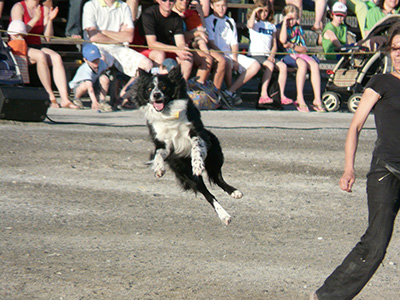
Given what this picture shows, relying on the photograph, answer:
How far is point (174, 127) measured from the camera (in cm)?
579

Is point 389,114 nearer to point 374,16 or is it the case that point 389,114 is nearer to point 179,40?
point 179,40

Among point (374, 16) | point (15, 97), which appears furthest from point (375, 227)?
point (374, 16)

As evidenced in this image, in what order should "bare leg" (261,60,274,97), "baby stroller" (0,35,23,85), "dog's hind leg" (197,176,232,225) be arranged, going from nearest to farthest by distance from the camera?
"dog's hind leg" (197,176,232,225) < "baby stroller" (0,35,23,85) < "bare leg" (261,60,274,97)

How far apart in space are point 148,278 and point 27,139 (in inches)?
185

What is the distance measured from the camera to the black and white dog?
5.76 m

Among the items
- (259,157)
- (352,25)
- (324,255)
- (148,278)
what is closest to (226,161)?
(259,157)

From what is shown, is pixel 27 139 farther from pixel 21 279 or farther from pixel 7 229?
pixel 21 279

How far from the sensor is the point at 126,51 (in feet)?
39.0

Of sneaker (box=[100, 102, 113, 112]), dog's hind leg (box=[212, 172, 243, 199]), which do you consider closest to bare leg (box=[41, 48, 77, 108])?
sneaker (box=[100, 102, 113, 112])

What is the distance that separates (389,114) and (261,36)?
9.11 m

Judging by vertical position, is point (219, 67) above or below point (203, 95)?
above

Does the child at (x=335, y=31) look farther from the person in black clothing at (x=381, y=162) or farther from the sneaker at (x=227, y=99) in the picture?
the person in black clothing at (x=381, y=162)

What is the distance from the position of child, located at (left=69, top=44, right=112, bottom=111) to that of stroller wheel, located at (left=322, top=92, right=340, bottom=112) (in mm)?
4231

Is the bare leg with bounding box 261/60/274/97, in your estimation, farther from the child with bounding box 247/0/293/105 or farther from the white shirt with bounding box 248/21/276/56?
the white shirt with bounding box 248/21/276/56
